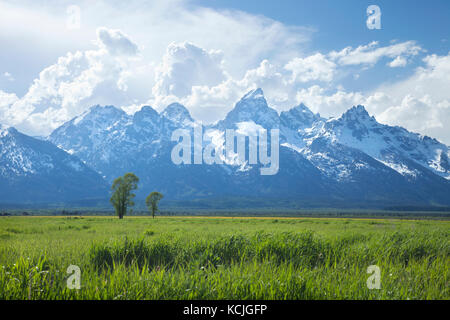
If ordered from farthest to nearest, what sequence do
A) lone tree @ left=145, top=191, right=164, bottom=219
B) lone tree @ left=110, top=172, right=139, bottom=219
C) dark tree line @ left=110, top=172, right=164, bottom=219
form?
1. lone tree @ left=145, top=191, right=164, bottom=219
2. lone tree @ left=110, top=172, right=139, bottom=219
3. dark tree line @ left=110, top=172, right=164, bottom=219

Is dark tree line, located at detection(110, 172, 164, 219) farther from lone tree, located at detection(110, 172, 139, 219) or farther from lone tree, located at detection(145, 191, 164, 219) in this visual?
lone tree, located at detection(145, 191, 164, 219)

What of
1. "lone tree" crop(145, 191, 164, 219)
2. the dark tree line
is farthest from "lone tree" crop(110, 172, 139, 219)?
"lone tree" crop(145, 191, 164, 219)

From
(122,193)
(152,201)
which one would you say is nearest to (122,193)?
(122,193)

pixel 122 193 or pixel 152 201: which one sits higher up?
pixel 122 193

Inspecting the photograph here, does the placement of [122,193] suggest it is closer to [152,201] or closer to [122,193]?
[122,193]

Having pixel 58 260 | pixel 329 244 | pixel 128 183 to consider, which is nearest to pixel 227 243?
pixel 329 244

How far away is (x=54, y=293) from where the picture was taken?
5.39 metres

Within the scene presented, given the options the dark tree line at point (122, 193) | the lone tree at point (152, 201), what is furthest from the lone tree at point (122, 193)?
the lone tree at point (152, 201)

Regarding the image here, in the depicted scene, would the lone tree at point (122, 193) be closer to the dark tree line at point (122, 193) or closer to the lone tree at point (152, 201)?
the dark tree line at point (122, 193)

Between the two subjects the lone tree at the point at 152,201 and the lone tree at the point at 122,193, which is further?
the lone tree at the point at 152,201

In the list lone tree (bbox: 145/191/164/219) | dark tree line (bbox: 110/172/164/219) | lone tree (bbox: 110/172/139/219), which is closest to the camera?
dark tree line (bbox: 110/172/164/219)

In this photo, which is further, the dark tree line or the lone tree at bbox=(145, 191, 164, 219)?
the lone tree at bbox=(145, 191, 164, 219)
